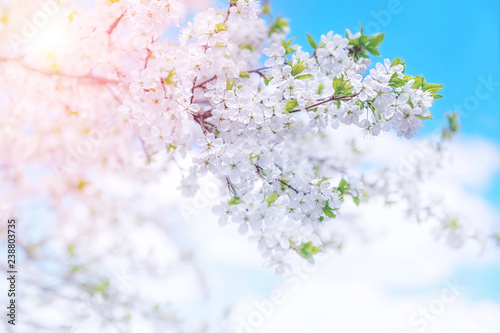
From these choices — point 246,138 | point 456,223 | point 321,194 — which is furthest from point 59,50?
point 456,223

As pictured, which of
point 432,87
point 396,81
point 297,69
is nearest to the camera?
point 396,81

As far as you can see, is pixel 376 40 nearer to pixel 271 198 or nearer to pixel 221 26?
pixel 221 26

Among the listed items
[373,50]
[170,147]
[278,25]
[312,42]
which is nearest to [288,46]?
[312,42]

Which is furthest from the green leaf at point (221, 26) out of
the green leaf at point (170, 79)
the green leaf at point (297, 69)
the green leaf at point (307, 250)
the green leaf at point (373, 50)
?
the green leaf at point (307, 250)

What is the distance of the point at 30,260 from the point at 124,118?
4838mm

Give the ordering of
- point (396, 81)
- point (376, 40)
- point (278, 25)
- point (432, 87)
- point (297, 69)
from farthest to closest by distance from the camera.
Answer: point (278, 25) < point (376, 40) < point (297, 69) < point (432, 87) < point (396, 81)

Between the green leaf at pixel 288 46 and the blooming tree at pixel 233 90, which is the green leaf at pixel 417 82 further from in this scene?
the green leaf at pixel 288 46

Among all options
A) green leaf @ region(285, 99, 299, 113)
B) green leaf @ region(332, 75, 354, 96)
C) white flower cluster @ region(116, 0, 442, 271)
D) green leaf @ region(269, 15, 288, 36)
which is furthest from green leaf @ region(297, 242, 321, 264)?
green leaf @ region(269, 15, 288, 36)

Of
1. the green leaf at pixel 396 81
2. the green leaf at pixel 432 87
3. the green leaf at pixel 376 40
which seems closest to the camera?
the green leaf at pixel 396 81

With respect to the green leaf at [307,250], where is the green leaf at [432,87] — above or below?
above

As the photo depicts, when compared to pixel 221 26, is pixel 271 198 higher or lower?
lower

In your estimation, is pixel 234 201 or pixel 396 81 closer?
pixel 396 81

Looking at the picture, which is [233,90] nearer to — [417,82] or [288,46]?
[288,46]

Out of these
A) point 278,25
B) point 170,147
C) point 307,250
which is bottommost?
point 307,250
